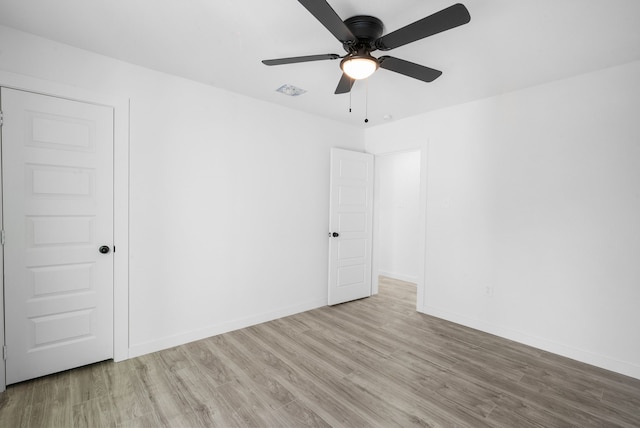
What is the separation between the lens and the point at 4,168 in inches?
87.0

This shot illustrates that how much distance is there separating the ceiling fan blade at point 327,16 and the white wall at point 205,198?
76.1 inches

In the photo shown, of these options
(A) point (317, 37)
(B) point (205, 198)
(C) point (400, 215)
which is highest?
(A) point (317, 37)

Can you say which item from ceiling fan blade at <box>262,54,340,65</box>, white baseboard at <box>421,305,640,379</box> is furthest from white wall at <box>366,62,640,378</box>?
ceiling fan blade at <box>262,54,340,65</box>

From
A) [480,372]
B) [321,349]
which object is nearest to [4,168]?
[321,349]

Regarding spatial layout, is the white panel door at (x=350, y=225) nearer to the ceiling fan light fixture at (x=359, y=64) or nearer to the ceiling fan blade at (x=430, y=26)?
the ceiling fan light fixture at (x=359, y=64)

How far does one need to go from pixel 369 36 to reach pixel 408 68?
370 mm

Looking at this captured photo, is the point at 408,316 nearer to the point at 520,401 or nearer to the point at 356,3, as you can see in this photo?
the point at 520,401

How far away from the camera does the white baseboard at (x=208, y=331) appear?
2.78 m

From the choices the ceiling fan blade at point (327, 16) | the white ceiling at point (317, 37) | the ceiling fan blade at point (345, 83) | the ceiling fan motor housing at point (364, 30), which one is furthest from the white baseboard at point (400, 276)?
the ceiling fan blade at point (327, 16)

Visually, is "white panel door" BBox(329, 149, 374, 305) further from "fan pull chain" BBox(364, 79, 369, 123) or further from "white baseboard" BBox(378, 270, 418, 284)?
"white baseboard" BBox(378, 270, 418, 284)

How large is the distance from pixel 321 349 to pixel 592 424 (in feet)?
6.79

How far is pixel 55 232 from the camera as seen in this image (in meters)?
2.41

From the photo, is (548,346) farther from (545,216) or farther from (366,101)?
(366,101)

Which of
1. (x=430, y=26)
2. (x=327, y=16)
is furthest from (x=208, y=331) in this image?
(x=430, y=26)
